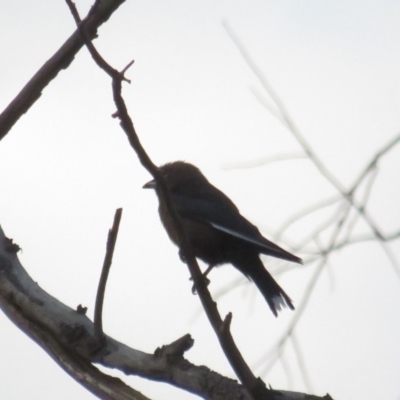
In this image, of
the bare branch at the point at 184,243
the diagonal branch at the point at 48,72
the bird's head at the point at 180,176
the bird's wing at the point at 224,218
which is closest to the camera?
the bare branch at the point at 184,243

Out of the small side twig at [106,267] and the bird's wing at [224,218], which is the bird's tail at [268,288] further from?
the small side twig at [106,267]

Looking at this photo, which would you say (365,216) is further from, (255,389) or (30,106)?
(30,106)

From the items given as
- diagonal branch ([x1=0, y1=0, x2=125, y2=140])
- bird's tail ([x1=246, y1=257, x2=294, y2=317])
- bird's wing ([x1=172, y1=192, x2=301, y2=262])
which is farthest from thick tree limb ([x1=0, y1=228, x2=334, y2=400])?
bird's tail ([x1=246, y1=257, x2=294, y2=317])

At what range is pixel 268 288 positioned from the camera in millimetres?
5258

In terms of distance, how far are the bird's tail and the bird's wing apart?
0.24 m

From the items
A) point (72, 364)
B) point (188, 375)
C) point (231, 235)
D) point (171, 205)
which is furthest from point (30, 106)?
point (231, 235)

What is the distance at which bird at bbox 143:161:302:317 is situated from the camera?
5.13 m

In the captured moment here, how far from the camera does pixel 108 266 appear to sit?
305cm

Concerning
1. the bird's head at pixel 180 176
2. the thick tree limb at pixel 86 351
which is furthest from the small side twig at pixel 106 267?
the bird's head at pixel 180 176

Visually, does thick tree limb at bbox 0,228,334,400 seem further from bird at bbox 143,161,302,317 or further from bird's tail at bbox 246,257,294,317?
bird's tail at bbox 246,257,294,317

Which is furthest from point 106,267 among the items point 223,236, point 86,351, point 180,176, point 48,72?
point 180,176

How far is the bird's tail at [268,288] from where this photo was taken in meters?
5.06

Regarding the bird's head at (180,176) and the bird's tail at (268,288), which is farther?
the bird's head at (180,176)

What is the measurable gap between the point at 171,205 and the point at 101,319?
0.55m
